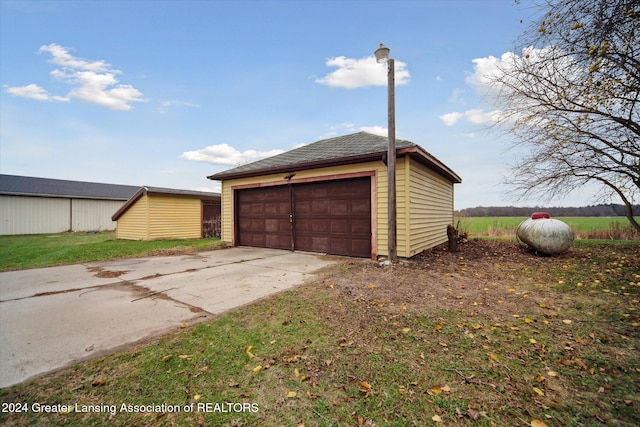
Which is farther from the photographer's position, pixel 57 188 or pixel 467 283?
pixel 57 188

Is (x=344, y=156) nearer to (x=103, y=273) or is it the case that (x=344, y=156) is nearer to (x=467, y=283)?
(x=467, y=283)

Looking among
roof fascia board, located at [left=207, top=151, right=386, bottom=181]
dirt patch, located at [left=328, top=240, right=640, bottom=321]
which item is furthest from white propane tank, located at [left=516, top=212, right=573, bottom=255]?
roof fascia board, located at [left=207, top=151, right=386, bottom=181]

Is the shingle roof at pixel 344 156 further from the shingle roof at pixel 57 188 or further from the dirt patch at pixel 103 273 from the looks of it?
the shingle roof at pixel 57 188

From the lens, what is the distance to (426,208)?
8352 millimetres

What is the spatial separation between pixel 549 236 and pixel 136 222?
56.6 ft

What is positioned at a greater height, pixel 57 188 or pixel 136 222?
pixel 57 188

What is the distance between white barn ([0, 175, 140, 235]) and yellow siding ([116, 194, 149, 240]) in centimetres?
935

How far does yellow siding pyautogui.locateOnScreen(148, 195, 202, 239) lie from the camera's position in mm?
13133

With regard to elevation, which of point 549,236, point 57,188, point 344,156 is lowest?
point 549,236

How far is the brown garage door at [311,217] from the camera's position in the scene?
751 cm

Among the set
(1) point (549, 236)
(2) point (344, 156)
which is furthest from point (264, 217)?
(1) point (549, 236)

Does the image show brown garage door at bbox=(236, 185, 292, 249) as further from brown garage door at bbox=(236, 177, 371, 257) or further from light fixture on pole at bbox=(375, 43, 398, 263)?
light fixture on pole at bbox=(375, 43, 398, 263)

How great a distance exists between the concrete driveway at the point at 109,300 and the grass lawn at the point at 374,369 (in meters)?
0.37

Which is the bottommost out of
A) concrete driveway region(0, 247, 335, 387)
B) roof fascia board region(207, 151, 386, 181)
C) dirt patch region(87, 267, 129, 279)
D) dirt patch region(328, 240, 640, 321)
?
dirt patch region(87, 267, 129, 279)
